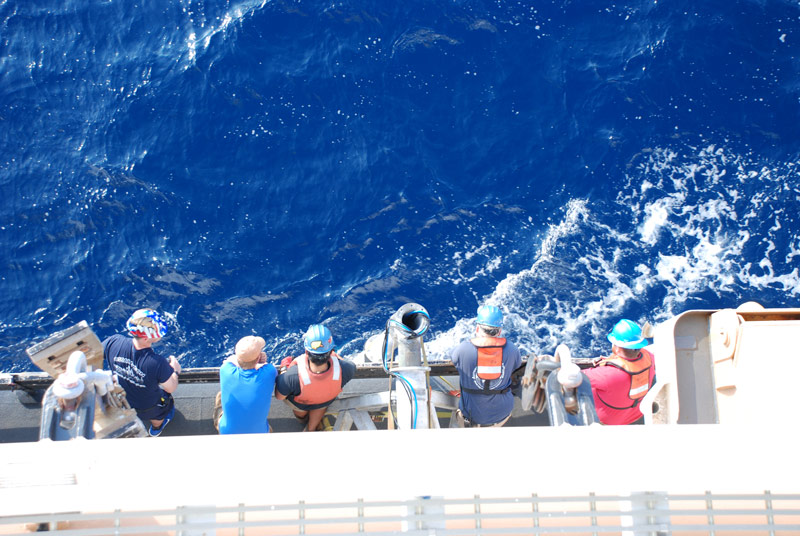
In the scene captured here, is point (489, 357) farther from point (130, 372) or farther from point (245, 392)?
point (130, 372)

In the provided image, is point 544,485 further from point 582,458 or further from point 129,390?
point 129,390

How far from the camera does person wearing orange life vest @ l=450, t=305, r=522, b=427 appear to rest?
18.7 feet

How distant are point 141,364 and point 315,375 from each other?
1.67 m

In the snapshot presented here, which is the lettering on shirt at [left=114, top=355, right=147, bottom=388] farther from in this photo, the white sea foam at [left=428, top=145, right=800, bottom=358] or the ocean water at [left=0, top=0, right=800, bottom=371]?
the white sea foam at [left=428, top=145, right=800, bottom=358]

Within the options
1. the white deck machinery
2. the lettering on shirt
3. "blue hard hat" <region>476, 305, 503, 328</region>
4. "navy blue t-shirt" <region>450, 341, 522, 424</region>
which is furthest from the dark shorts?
"blue hard hat" <region>476, 305, 503, 328</region>

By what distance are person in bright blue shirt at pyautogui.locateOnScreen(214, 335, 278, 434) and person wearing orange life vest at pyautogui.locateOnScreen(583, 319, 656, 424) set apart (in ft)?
9.63

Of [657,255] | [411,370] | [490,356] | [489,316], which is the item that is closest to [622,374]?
[490,356]

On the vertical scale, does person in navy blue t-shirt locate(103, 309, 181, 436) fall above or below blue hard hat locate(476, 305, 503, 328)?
below

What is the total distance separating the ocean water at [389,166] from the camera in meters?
10.2

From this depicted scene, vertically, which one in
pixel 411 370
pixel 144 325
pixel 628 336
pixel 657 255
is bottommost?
pixel 411 370

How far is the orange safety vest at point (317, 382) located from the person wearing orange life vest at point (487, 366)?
3.66 feet

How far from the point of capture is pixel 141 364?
5.84 metres

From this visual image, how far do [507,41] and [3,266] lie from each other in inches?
390

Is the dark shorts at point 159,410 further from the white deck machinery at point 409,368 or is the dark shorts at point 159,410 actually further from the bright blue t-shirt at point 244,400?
the white deck machinery at point 409,368
